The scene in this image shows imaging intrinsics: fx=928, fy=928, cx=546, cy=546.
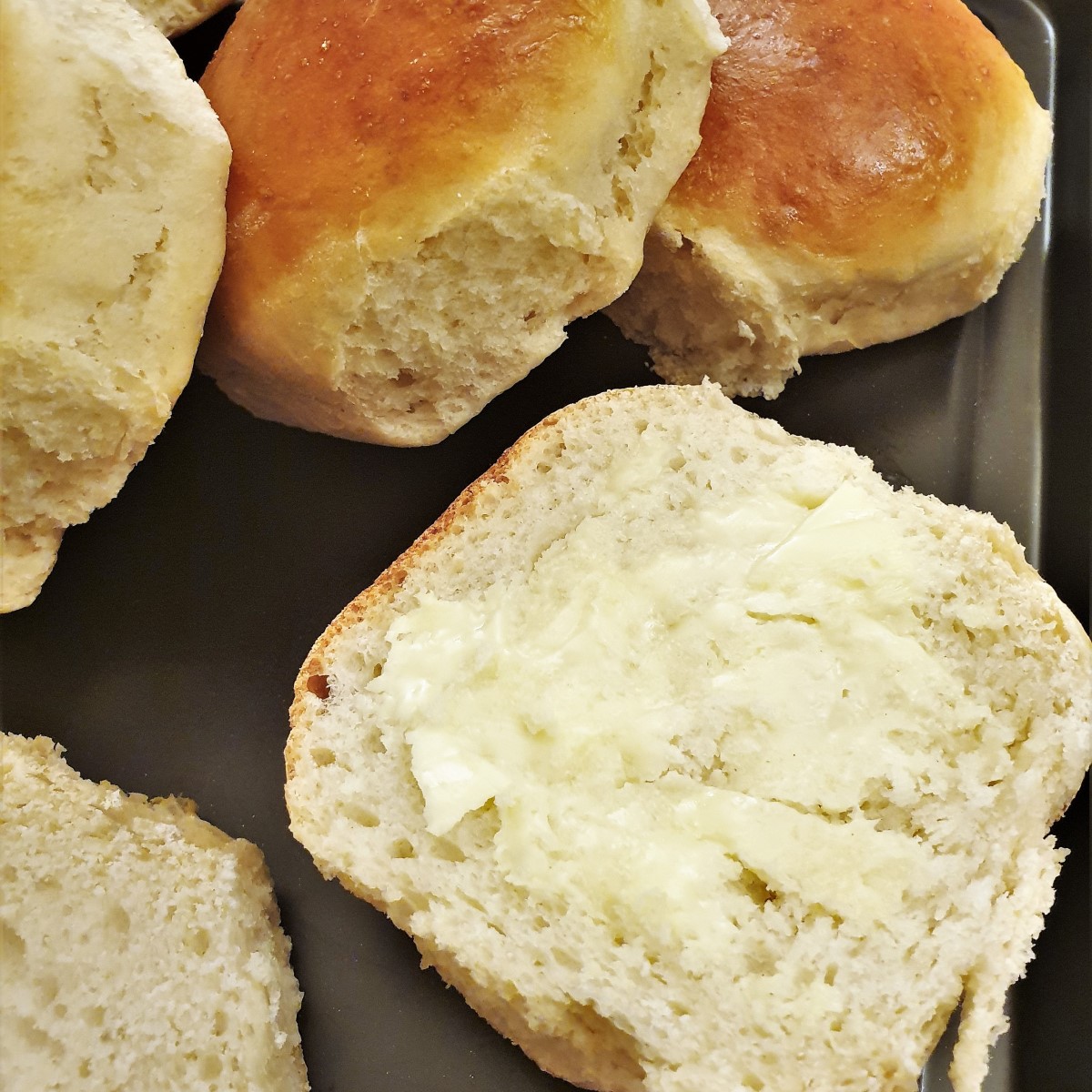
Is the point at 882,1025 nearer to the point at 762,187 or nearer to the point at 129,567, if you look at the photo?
the point at 762,187

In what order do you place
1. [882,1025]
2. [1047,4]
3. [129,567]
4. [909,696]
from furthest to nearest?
[1047,4] < [129,567] < [909,696] < [882,1025]

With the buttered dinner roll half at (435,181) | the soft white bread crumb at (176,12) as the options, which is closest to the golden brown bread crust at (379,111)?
the buttered dinner roll half at (435,181)

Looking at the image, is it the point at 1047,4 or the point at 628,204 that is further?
the point at 1047,4

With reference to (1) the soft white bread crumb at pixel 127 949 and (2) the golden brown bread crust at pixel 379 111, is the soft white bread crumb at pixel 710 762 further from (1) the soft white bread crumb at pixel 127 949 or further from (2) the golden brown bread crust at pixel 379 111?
(2) the golden brown bread crust at pixel 379 111

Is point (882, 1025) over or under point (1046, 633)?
under

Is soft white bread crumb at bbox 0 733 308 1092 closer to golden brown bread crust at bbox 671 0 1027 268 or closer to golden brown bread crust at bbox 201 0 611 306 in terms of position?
golden brown bread crust at bbox 201 0 611 306

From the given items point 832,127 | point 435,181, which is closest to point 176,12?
point 435,181

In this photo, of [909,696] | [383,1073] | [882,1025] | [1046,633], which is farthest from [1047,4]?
[383,1073]

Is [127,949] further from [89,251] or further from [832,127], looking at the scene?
[832,127]
